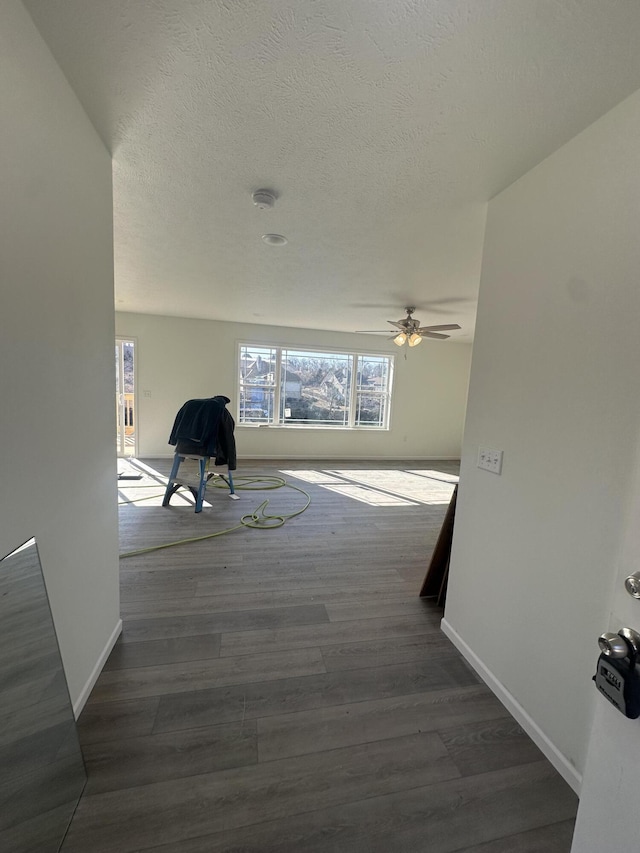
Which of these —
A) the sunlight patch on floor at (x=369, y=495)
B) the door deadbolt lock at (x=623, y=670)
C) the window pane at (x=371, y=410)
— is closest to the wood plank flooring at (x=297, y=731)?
the door deadbolt lock at (x=623, y=670)

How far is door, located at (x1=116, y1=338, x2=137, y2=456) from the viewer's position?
554 centimetres

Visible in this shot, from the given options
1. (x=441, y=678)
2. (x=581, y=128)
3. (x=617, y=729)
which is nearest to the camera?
(x=617, y=729)

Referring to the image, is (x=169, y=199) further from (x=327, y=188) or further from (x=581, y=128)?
(x=581, y=128)

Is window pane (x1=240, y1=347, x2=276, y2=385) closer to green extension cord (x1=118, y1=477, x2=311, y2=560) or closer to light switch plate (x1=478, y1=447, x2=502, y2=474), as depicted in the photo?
green extension cord (x1=118, y1=477, x2=311, y2=560)

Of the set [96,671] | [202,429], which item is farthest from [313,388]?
[96,671]

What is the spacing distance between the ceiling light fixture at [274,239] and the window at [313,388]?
12.0 ft

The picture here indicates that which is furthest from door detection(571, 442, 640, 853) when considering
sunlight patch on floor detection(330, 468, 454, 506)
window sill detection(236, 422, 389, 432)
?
window sill detection(236, 422, 389, 432)

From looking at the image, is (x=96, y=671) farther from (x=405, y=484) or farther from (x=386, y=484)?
(x=405, y=484)

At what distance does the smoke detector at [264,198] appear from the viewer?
1774 mm

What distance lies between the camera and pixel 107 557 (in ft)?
5.34

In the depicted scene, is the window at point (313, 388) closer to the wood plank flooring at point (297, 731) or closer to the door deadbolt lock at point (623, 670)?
the wood plank flooring at point (297, 731)

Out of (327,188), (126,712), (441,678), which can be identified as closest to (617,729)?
(441,678)

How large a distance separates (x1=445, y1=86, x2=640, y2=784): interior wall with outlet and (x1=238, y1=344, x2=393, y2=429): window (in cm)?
474

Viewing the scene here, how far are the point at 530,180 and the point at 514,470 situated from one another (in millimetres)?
1333
